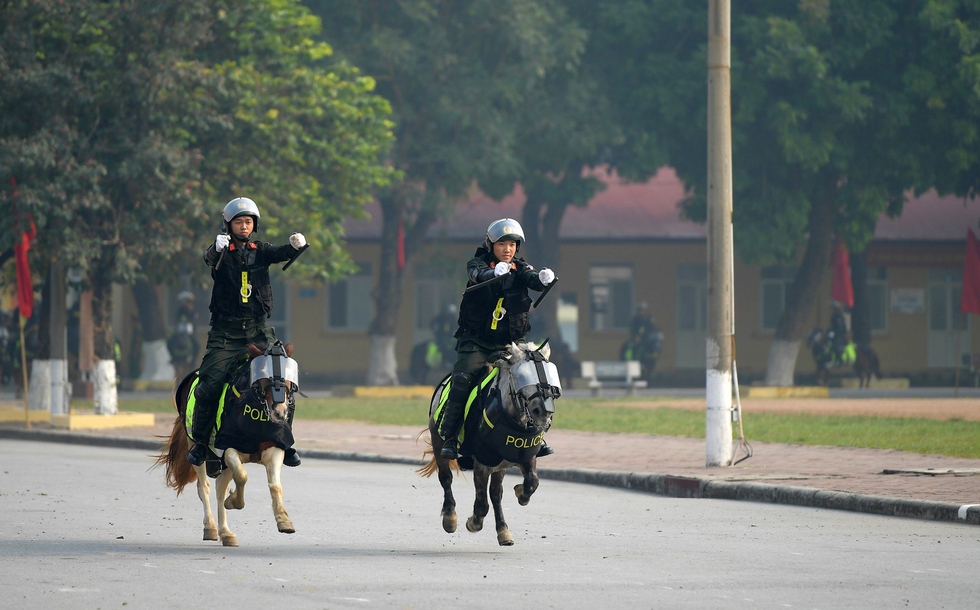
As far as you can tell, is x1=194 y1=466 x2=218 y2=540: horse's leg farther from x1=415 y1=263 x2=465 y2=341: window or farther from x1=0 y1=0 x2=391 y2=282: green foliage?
x1=415 y1=263 x2=465 y2=341: window

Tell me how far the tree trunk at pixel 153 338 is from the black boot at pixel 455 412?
29.7 meters

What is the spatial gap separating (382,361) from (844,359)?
11.7 m

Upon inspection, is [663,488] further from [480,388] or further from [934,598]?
[934,598]

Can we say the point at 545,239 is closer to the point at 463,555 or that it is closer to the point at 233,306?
the point at 233,306

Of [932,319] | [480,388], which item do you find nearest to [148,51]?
[480,388]

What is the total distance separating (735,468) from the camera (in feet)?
55.6

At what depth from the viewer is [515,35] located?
35.3m

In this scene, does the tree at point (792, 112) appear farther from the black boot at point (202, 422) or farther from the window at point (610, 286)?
the black boot at point (202, 422)

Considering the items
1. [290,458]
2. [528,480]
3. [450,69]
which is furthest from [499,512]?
[450,69]

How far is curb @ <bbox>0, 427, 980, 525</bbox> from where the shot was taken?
1310cm

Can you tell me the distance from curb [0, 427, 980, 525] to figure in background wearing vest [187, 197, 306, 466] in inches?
210

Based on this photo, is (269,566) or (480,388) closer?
(269,566)

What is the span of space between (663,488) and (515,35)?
68.3ft

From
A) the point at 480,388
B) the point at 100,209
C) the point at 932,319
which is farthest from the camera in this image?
the point at 932,319
